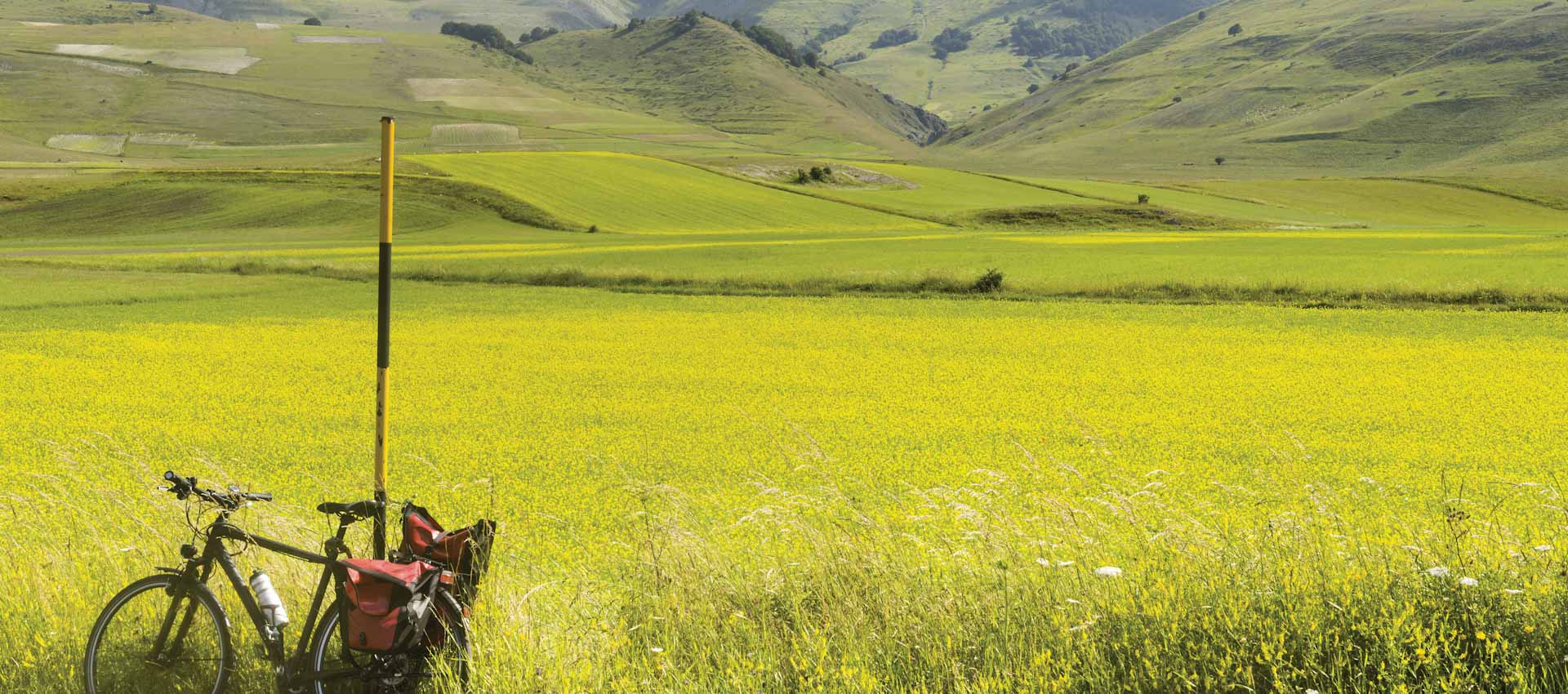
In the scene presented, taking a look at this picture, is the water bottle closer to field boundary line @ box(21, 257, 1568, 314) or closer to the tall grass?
the tall grass

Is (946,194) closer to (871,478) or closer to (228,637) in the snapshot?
(871,478)

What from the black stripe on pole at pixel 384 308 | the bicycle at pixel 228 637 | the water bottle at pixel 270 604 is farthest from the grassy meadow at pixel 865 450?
the black stripe on pole at pixel 384 308

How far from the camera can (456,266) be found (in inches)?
2007

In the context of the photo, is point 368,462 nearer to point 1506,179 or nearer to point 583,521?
point 583,521

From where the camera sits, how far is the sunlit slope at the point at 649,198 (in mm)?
89625

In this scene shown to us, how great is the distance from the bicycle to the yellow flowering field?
1.00ft

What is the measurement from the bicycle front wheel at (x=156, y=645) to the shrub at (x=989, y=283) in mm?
36116

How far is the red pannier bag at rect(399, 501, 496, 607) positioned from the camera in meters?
6.35

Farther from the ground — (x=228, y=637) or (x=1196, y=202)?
(x=228, y=637)

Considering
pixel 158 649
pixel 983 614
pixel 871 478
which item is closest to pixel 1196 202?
pixel 871 478

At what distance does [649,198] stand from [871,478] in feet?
288

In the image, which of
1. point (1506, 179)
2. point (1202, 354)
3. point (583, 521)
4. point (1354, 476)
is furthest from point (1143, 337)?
point (1506, 179)

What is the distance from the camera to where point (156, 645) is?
653 cm

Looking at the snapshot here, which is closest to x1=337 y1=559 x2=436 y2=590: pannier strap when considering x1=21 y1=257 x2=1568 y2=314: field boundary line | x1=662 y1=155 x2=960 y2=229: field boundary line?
x1=21 y1=257 x2=1568 y2=314: field boundary line
